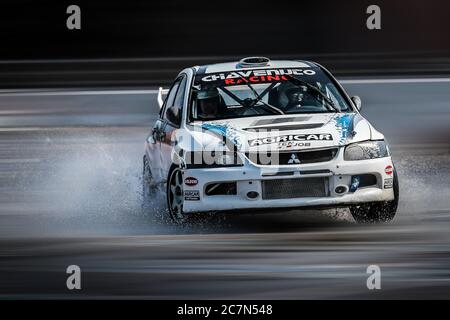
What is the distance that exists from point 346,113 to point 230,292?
3.30 m

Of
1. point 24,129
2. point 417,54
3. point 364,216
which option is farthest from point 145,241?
point 417,54

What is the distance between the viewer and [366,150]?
9547mm

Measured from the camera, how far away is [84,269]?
8.23 meters

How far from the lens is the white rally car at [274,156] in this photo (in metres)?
9.27

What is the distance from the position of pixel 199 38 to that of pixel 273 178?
13852mm

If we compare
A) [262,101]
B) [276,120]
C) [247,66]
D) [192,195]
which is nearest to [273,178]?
Result: [192,195]

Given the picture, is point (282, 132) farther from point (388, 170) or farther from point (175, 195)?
point (175, 195)

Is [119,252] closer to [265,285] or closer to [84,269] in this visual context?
[84,269]

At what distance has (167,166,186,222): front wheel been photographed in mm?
9602

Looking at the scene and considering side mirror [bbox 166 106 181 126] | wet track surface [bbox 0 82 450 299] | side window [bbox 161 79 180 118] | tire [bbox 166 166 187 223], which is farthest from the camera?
side window [bbox 161 79 180 118]

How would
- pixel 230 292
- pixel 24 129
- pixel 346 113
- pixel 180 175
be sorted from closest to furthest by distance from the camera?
pixel 230 292 → pixel 180 175 → pixel 346 113 → pixel 24 129

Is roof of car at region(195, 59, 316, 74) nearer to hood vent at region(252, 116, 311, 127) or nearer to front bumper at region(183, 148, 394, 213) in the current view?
hood vent at region(252, 116, 311, 127)

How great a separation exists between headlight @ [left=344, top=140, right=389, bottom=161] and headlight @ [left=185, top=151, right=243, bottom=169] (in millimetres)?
835

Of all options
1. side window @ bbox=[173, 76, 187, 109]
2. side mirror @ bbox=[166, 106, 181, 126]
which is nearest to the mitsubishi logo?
side mirror @ bbox=[166, 106, 181, 126]
